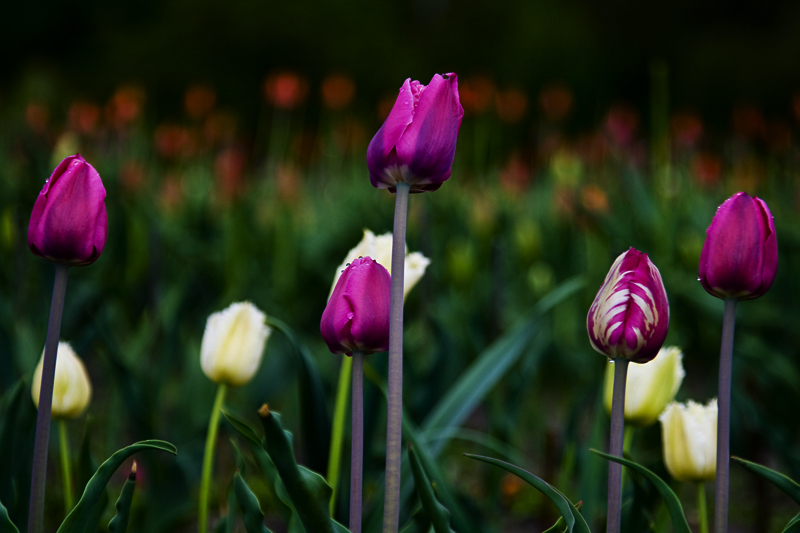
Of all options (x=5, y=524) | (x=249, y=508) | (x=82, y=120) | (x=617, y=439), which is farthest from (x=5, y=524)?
(x=82, y=120)

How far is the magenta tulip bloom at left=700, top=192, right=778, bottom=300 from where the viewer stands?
2.12 ft

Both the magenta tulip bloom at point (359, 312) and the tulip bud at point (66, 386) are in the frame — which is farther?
the tulip bud at point (66, 386)

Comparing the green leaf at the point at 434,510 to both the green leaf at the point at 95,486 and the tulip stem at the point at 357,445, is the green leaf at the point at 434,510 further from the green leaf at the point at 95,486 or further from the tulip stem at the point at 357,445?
the green leaf at the point at 95,486

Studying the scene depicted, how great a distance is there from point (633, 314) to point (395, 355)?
212 mm

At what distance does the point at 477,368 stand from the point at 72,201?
0.65 m

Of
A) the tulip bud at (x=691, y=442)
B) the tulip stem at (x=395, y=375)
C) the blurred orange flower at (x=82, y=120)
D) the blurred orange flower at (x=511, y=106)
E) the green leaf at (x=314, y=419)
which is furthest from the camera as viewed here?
the blurred orange flower at (x=511, y=106)

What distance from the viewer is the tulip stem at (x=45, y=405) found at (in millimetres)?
668

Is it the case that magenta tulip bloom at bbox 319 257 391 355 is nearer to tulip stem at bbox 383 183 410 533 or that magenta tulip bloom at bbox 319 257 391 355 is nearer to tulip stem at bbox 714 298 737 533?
tulip stem at bbox 383 183 410 533

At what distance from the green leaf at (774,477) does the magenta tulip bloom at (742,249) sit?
158mm

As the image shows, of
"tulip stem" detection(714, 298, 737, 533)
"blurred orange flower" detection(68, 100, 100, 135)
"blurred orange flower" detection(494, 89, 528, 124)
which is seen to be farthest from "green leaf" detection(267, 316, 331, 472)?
"blurred orange flower" detection(68, 100, 100, 135)

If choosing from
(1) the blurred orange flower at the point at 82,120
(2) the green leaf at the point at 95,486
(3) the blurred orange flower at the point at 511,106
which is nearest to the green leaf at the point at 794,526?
(2) the green leaf at the point at 95,486

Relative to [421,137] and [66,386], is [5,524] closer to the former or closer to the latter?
[66,386]

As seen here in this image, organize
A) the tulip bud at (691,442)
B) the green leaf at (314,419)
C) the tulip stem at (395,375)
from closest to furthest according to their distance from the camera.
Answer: the tulip stem at (395,375)
the tulip bud at (691,442)
the green leaf at (314,419)

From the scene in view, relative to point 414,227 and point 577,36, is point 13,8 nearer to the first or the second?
point 577,36
